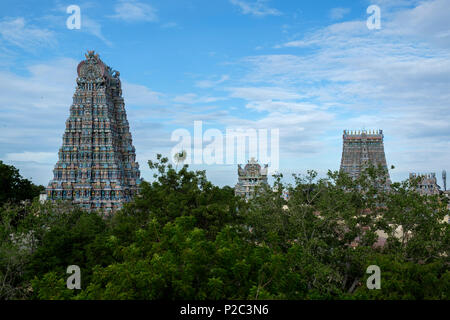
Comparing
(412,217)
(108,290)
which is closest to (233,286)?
(108,290)

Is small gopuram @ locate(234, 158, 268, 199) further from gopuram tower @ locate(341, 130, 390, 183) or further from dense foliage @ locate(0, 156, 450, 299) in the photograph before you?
dense foliage @ locate(0, 156, 450, 299)

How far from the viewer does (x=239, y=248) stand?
56.9 ft

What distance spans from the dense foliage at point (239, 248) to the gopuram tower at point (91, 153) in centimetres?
2820

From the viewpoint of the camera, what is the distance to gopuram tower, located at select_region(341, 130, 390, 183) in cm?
8488

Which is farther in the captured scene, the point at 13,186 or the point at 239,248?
the point at 13,186

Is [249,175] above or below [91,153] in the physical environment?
below

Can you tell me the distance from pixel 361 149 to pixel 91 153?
5294 cm

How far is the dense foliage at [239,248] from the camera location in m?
15.3

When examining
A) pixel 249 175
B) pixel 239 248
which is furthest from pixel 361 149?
pixel 239 248

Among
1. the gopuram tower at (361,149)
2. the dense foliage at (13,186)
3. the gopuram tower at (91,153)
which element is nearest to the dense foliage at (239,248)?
the dense foliage at (13,186)

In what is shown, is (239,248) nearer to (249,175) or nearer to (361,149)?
(249,175)

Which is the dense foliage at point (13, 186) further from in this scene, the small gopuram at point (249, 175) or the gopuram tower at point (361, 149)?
the gopuram tower at point (361, 149)

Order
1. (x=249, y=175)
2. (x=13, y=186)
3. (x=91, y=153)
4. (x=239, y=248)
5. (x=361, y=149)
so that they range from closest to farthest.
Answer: (x=239, y=248) < (x=13, y=186) < (x=91, y=153) < (x=249, y=175) < (x=361, y=149)

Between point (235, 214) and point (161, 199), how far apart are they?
17.5 ft
